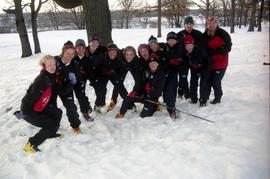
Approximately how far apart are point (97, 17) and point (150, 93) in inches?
108

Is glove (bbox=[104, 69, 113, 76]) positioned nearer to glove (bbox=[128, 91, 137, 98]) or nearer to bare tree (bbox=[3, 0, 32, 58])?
glove (bbox=[128, 91, 137, 98])

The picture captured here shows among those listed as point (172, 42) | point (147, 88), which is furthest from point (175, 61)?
point (147, 88)

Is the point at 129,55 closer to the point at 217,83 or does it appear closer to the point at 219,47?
the point at 219,47

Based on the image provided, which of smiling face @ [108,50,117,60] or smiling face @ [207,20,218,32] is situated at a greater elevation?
smiling face @ [207,20,218,32]

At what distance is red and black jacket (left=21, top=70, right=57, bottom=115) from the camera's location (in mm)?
4254

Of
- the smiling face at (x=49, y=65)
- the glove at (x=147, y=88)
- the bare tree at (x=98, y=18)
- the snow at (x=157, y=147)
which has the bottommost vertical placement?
the snow at (x=157, y=147)

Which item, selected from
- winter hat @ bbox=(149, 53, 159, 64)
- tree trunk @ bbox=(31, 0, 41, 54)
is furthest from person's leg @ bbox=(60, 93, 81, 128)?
tree trunk @ bbox=(31, 0, 41, 54)

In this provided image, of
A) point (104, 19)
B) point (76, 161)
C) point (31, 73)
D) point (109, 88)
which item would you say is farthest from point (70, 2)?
point (76, 161)

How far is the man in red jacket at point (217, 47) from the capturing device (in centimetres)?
537

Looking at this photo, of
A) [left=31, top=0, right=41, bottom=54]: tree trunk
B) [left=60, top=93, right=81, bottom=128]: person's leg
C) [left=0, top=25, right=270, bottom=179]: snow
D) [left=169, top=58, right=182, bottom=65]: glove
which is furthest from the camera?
[left=31, top=0, right=41, bottom=54]: tree trunk

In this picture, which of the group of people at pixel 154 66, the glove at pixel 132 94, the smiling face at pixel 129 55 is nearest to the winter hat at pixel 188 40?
the group of people at pixel 154 66

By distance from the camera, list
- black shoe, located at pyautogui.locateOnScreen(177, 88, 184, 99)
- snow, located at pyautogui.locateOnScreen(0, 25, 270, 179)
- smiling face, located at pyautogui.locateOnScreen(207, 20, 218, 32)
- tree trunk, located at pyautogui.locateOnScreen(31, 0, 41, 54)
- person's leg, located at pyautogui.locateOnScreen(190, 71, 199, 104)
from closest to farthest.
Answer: snow, located at pyautogui.locateOnScreen(0, 25, 270, 179), smiling face, located at pyautogui.locateOnScreen(207, 20, 218, 32), person's leg, located at pyautogui.locateOnScreen(190, 71, 199, 104), black shoe, located at pyautogui.locateOnScreen(177, 88, 184, 99), tree trunk, located at pyautogui.locateOnScreen(31, 0, 41, 54)

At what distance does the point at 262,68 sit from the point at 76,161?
6.40m

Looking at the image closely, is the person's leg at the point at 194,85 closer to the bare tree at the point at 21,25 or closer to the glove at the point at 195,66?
the glove at the point at 195,66
